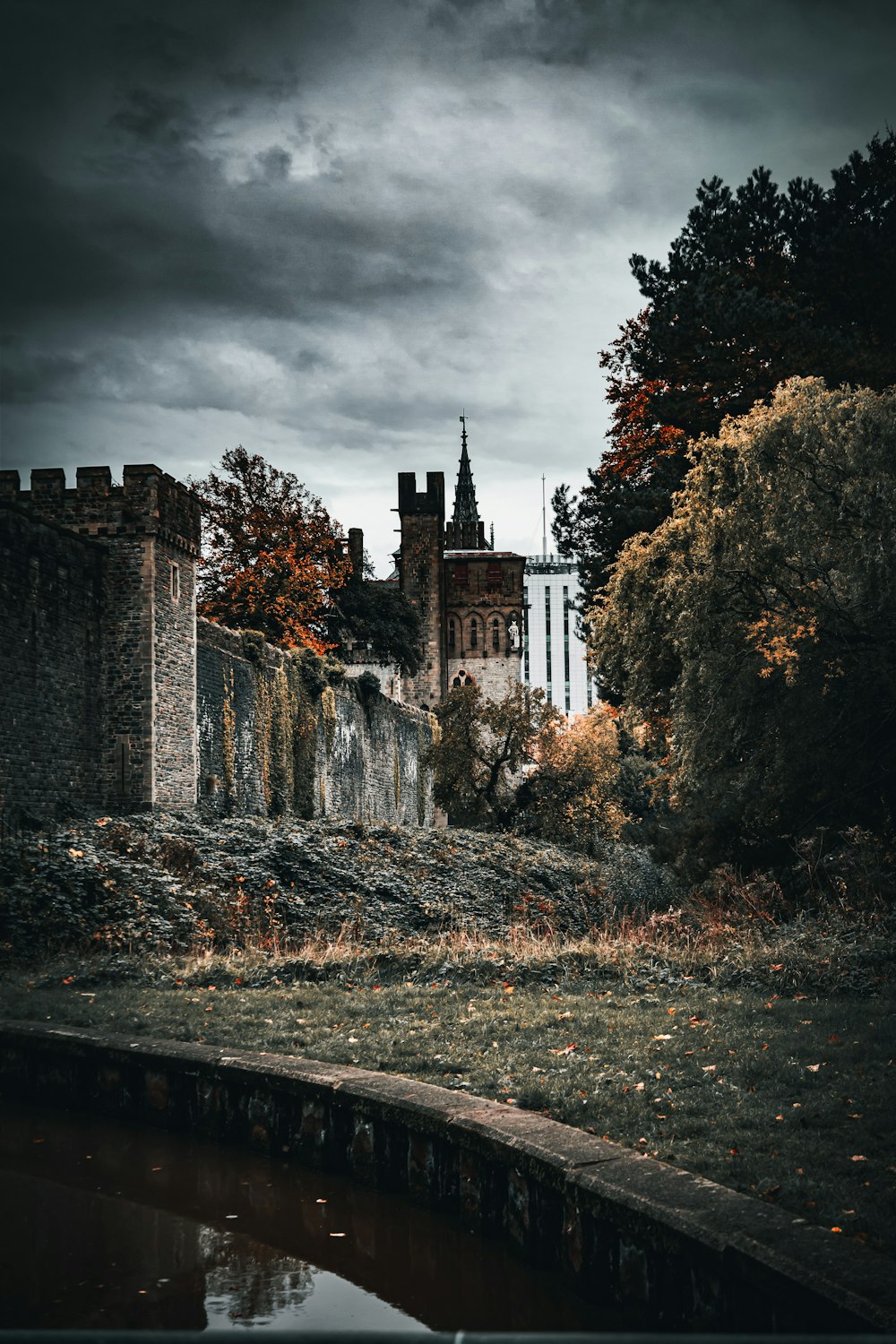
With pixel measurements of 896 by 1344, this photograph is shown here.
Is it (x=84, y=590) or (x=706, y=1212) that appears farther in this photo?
(x=84, y=590)

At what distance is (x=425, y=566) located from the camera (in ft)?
169

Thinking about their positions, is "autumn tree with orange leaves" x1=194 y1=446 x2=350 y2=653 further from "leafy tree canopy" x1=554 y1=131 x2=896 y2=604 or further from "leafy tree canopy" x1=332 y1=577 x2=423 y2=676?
"leafy tree canopy" x1=554 y1=131 x2=896 y2=604

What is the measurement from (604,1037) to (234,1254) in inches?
111

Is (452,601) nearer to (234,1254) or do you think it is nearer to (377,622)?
(377,622)

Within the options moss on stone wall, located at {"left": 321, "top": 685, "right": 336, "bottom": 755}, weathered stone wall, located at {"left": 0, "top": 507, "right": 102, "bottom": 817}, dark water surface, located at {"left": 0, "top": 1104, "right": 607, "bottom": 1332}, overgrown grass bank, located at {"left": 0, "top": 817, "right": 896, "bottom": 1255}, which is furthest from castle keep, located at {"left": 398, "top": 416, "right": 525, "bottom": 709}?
dark water surface, located at {"left": 0, "top": 1104, "right": 607, "bottom": 1332}

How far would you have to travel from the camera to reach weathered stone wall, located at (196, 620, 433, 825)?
2042cm

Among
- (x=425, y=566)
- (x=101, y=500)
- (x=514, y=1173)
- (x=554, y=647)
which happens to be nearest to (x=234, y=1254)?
(x=514, y=1173)

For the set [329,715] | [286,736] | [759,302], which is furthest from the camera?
[329,715]

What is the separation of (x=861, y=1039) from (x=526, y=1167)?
2.76 metres

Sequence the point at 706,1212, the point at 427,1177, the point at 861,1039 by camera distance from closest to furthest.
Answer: the point at 706,1212 < the point at 427,1177 < the point at 861,1039

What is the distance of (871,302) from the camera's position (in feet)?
47.3

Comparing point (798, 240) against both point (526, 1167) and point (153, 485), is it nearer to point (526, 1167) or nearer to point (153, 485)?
point (153, 485)

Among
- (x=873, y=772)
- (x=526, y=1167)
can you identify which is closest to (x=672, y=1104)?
(x=526, y=1167)

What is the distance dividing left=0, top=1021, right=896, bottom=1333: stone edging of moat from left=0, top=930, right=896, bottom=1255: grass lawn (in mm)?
Answer: 308
